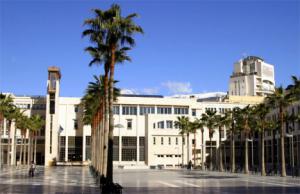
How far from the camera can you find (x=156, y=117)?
400 ft

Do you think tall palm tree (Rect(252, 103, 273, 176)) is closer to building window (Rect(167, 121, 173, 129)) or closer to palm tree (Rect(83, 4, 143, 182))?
palm tree (Rect(83, 4, 143, 182))

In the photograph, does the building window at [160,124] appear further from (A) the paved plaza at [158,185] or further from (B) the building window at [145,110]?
(A) the paved plaza at [158,185]

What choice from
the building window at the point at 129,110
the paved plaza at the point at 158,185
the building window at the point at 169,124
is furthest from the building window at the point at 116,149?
the paved plaza at the point at 158,185

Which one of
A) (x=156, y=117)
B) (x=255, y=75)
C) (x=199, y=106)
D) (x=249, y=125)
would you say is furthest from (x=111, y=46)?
(x=255, y=75)

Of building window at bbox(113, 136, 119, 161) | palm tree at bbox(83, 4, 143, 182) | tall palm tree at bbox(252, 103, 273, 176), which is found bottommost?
building window at bbox(113, 136, 119, 161)

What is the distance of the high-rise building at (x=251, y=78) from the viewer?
177125mm

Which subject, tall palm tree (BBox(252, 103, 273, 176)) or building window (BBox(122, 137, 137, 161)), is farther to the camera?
building window (BBox(122, 137, 137, 161))

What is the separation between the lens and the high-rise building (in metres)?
177

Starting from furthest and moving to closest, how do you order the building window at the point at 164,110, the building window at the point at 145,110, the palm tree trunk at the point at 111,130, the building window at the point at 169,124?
the building window at the point at 164,110 < the building window at the point at 145,110 < the building window at the point at 169,124 < the palm tree trunk at the point at 111,130

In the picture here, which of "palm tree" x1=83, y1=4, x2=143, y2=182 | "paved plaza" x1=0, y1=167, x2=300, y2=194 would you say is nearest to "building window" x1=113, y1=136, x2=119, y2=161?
"paved plaza" x1=0, y1=167, x2=300, y2=194

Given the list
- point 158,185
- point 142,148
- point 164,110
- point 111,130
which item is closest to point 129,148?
point 142,148

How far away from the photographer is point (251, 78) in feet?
581

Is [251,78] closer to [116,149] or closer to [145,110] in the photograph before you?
[145,110]

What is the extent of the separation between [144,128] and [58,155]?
2363 centimetres
